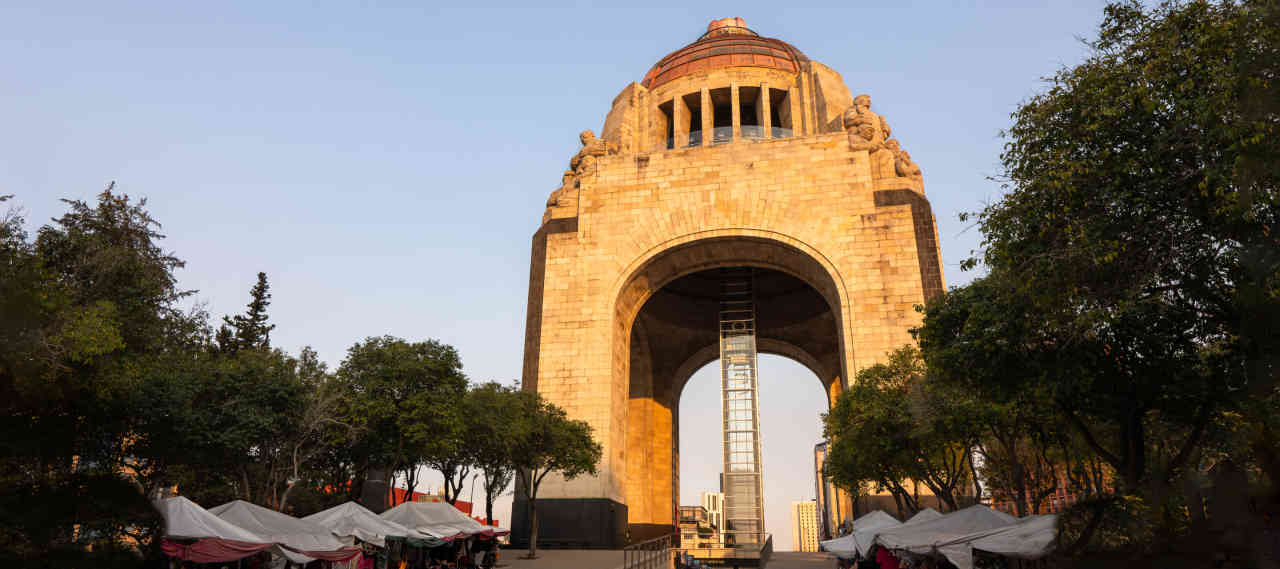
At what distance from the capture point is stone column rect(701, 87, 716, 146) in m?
32.9

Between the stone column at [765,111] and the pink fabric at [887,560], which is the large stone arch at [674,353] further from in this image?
the pink fabric at [887,560]

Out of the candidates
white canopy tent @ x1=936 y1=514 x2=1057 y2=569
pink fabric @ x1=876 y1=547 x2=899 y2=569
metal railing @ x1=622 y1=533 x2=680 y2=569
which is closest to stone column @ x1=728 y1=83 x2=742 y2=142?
metal railing @ x1=622 y1=533 x2=680 y2=569

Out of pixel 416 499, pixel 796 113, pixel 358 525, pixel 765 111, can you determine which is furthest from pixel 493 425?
pixel 416 499

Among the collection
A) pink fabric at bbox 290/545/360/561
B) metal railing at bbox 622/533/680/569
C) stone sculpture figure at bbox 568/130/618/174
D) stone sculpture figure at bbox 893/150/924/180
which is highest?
stone sculpture figure at bbox 568/130/618/174

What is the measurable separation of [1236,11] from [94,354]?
18.3m

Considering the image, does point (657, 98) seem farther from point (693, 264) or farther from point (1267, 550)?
point (1267, 550)

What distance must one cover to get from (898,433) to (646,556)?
7592 millimetres

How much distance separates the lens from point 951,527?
470 inches

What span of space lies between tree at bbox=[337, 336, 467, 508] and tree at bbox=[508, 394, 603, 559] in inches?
104

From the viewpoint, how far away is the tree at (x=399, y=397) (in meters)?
20.2

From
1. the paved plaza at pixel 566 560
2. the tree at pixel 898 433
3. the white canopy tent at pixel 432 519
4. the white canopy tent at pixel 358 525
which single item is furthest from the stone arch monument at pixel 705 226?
the white canopy tent at pixel 358 525

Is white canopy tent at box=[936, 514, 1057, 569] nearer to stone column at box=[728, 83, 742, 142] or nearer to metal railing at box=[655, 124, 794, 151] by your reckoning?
stone column at box=[728, 83, 742, 142]

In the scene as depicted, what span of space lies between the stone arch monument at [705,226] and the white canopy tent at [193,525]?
1673cm

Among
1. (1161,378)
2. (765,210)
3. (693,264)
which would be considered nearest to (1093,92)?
(1161,378)
